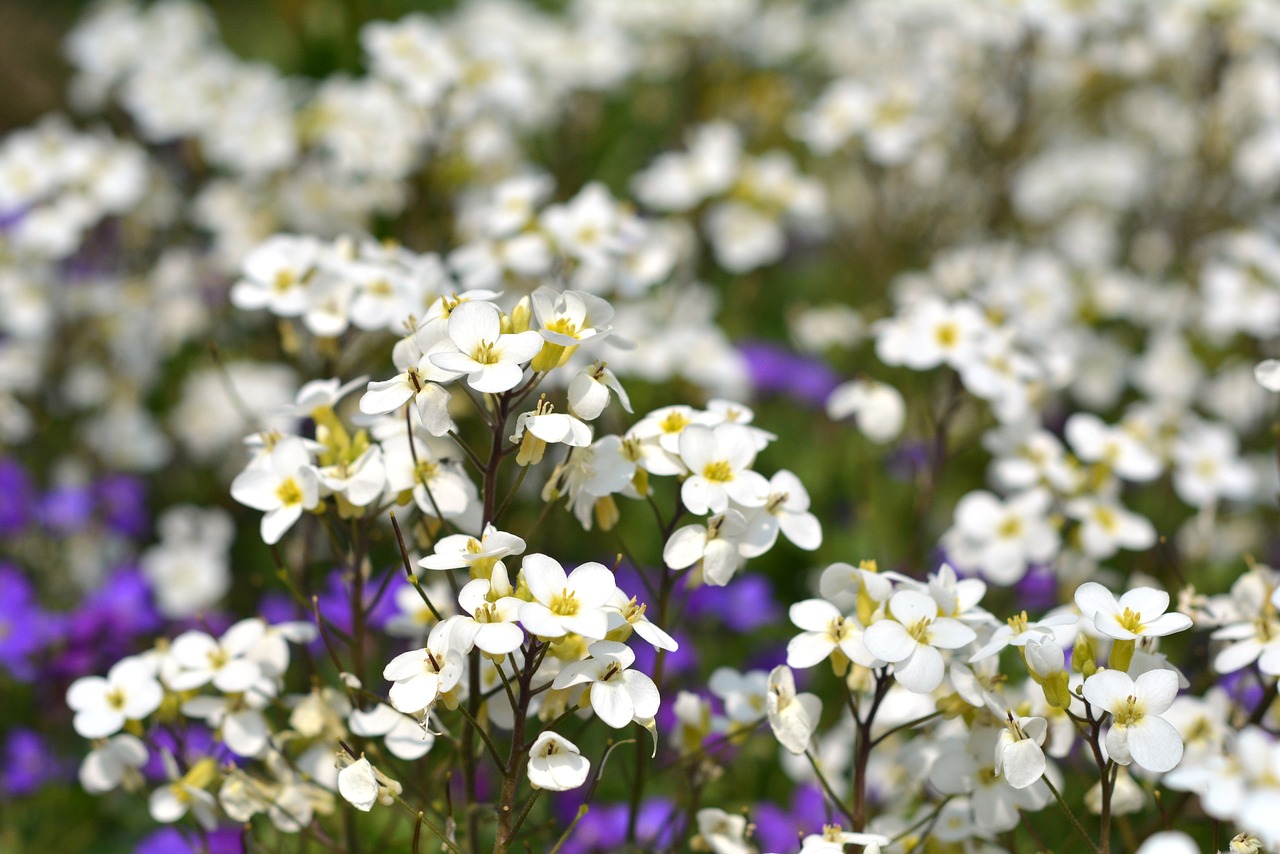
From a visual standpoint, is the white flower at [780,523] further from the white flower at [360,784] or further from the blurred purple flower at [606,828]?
the blurred purple flower at [606,828]

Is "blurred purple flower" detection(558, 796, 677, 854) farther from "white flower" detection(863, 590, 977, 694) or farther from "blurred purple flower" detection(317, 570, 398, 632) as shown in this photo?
"white flower" detection(863, 590, 977, 694)

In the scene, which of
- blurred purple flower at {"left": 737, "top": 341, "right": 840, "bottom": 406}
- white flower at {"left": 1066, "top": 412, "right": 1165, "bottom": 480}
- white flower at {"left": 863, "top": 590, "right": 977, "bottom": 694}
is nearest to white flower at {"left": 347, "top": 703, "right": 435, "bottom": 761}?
white flower at {"left": 863, "top": 590, "right": 977, "bottom": 694}

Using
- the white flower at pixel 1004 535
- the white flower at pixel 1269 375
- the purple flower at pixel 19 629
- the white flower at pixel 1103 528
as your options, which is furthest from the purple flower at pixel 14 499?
the white flower at pixel 1269 375

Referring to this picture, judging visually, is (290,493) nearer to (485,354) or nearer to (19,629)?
(485,354)

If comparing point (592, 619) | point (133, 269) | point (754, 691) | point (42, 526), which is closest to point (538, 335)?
point (592, 619)

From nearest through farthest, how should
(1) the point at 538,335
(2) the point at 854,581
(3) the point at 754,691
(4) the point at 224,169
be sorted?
1. (1) the point at 538,335
2. (2) the point at 854,581
3. (3) the point at 754,691
4. (4) the point at 224,169

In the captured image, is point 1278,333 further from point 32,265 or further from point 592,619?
point 32,265
